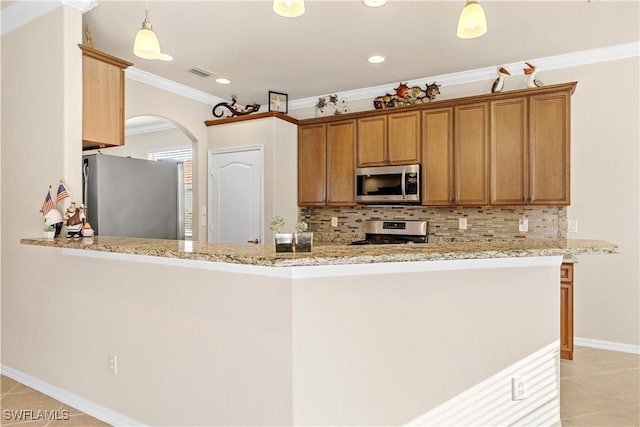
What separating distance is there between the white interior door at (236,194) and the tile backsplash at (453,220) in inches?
28.9

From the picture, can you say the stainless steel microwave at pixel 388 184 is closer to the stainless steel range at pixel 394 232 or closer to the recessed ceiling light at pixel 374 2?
the stainless steel range at pixel 394 232

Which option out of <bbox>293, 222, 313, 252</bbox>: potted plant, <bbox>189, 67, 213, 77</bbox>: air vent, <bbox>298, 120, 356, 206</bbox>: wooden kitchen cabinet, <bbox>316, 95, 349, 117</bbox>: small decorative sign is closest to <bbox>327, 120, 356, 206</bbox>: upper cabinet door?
→ <bbox>298, 120, 356, 206</bbox>: wooden kitchen cabinet

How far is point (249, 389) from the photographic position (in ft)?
5.74

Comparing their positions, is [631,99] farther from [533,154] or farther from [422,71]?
[422,71]

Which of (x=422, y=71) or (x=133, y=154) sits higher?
(x=422, y=71)

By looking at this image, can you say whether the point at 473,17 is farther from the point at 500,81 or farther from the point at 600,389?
the point at 600,389

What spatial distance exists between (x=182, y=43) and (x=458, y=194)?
9.42 ft

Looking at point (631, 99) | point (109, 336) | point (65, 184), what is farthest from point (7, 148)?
point (631, 99)

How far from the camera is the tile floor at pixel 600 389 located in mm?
2432

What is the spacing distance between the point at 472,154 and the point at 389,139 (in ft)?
A: 2.84

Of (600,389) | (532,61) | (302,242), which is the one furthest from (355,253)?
(532,61)

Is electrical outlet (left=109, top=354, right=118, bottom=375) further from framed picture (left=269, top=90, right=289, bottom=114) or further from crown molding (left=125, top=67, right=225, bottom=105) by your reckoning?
framed picture (left=269, top=90, right=289, bottom=114)

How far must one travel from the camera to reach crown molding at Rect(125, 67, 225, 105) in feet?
13.3

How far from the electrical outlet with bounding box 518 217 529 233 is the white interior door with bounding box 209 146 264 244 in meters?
2.66
